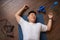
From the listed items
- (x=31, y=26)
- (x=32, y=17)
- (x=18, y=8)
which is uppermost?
(x=18, y=8)

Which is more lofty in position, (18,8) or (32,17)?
(18,8)

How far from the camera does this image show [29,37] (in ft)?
5.71

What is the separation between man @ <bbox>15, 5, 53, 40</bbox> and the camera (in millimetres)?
1751

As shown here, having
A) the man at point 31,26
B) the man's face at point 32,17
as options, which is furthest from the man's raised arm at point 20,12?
the man's face at point 32,17

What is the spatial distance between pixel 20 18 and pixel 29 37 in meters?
0.27

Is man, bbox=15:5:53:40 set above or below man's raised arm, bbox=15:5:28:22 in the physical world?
below

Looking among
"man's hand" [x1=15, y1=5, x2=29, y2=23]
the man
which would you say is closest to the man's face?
the man

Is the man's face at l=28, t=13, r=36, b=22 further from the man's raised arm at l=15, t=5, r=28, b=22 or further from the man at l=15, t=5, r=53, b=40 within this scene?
the man's raised arm at l=15, t=5, r=28, b=22

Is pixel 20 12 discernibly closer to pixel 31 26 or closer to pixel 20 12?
pixel 20 12

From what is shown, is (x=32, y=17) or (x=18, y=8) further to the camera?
(x=18, y=8)

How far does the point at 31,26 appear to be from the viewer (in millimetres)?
1784

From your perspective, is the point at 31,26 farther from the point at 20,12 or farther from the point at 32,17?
the point at 20,12

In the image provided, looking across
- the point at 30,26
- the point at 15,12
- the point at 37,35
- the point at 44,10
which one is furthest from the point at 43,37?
the point at 15,12

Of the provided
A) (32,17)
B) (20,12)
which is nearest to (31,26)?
(32,17)
